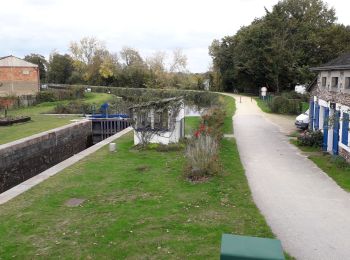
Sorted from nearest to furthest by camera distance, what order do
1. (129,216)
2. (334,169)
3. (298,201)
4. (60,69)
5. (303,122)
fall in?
(129,216) < (298,201) < (334,169) < (303,122) < (60,69)

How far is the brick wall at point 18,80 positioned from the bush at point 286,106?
94.8 feet

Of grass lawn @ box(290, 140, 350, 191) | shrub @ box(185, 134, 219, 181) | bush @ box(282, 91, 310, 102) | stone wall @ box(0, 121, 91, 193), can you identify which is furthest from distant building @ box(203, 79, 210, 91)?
shrub @ box(185, 134, 219, 181)

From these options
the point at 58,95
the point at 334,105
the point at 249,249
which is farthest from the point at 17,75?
the point at 249,249

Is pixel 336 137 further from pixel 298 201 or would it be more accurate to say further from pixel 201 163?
pixel 298 201

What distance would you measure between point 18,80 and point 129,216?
43.6 meters

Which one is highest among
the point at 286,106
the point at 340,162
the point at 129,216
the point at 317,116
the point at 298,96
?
the point at 298,96

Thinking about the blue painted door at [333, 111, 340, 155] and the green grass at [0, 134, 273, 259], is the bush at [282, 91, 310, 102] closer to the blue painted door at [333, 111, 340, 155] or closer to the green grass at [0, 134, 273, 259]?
the blue painted door at [333, 111, 340, 155]

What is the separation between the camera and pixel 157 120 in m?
18.9

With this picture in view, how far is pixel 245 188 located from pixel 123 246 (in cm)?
486

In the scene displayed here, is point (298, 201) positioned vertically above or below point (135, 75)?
below

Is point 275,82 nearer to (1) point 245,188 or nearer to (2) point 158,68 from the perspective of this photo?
(2) point 158,68

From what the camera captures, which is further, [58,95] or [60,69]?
[60,69]

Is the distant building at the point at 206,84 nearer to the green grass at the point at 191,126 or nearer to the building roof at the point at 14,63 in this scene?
the building roof at the point at 14,63

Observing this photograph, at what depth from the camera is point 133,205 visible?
998 centimetres
